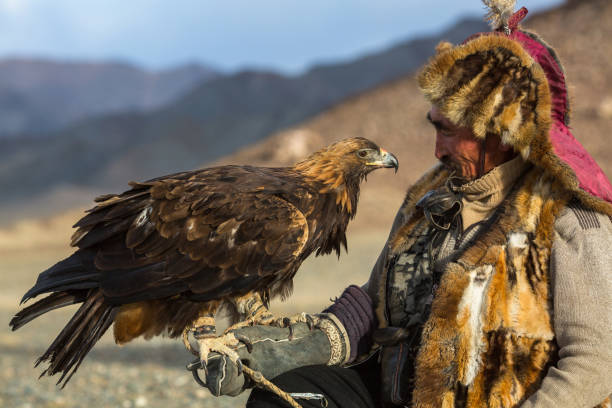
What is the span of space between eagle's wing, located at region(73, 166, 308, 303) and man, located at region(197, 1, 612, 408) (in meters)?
0.27

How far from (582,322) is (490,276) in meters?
0.34

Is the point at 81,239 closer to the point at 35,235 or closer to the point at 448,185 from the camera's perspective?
the point at 448,185

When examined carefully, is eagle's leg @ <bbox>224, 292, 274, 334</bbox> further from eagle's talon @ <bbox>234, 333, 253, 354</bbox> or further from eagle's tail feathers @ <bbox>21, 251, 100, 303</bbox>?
eagle's tail feathers @ <bbox>21, 251, 100, 303</bbox>

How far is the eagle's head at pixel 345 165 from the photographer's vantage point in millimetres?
3303

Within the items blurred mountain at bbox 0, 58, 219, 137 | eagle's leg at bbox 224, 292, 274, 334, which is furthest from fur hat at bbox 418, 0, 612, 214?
blurred mountain at bbox 0, 58, 219, 137

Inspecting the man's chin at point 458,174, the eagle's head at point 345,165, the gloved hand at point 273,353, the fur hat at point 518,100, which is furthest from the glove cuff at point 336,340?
the fur hat at point 518,100

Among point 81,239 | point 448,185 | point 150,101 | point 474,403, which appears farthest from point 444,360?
point 150,101

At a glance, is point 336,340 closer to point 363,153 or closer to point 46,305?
point 363,153

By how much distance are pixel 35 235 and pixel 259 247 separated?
1060 inches

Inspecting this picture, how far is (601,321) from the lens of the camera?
2.34 m

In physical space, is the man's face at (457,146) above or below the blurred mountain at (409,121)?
below

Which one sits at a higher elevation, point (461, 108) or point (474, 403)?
point (461, 108)

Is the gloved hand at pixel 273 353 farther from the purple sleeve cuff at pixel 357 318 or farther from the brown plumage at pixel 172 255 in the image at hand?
the brown plumage at pixel 172 255

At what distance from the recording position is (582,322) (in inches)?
92.6
